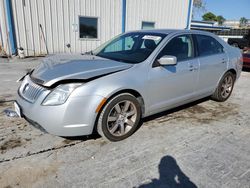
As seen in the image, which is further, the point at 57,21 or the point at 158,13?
the point at 158,13

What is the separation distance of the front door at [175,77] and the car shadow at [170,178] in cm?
99

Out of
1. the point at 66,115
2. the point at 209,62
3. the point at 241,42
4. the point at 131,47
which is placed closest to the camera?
the point at 66,115

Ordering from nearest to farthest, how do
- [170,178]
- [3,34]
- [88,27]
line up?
1. [170,178]
2. [3,34]
3. [88,27]

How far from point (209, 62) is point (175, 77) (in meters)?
1.07

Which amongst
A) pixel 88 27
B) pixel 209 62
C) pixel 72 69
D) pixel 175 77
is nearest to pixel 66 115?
pixel 72 69

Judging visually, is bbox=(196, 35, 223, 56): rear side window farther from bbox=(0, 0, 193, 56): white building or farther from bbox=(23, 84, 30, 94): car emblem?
bbox=(0, 0, 193, 56): white building

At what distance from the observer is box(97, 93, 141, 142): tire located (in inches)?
110

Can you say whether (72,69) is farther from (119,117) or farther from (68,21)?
(68,21)

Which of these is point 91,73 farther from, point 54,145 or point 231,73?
point 231,73

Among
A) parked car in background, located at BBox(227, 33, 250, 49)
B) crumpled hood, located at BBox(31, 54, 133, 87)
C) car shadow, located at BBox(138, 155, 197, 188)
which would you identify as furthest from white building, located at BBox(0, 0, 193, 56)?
parked car in background, located at BBox(227, 33, 250, 49)

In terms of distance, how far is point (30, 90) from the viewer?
2793 millimetres

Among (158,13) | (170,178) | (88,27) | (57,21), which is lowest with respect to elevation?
(170,178)

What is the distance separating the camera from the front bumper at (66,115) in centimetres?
250

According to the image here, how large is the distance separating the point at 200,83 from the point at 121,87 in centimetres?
191
